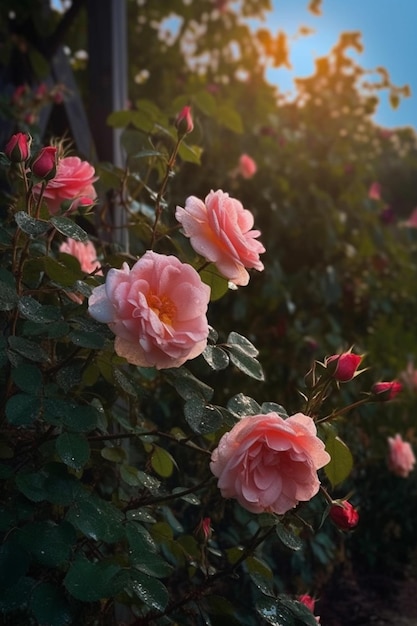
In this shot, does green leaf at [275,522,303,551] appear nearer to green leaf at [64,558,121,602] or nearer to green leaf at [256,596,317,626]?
green leaf at [256,596,317,626]

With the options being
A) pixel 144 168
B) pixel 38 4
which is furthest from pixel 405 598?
pixel 38 4

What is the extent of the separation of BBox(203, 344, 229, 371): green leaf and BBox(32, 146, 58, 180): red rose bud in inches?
11.4

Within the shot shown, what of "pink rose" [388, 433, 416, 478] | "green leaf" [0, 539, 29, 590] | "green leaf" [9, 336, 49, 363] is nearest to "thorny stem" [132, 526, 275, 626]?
"green leaf" [0, 539, 29, 590]

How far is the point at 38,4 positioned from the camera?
272 centimetres

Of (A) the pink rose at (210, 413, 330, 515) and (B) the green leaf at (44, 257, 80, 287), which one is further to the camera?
(B) the green leaf at (44, 257, 80, 287)

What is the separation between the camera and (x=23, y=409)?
1009 millimetres

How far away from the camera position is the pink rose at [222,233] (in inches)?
41.9

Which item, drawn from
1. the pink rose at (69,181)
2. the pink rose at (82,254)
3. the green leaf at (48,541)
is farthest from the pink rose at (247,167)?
the green leaf at (48,541)

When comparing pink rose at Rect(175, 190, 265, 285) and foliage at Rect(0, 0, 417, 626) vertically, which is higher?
pink rose at Rect(175, 190, 265, 285)

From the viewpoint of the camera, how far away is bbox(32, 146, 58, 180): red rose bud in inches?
41.1

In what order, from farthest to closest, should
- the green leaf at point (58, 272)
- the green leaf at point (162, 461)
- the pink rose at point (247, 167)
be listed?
the pink rose at point (247, 167), the green leaf at point (162, 461), the green leaf at point (58, 272)

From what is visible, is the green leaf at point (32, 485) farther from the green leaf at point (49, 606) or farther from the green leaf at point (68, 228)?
the green leaf at point (68, 228)

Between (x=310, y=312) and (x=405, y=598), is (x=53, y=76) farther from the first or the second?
(x=405, y=598)

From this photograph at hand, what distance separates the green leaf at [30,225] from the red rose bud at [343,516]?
481 millimetres
